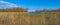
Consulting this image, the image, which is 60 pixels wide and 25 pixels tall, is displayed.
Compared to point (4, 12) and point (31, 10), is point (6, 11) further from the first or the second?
point (31, 10)

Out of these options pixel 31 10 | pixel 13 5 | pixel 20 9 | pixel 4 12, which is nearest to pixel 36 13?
pixel 31 10

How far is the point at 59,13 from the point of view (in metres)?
1.45

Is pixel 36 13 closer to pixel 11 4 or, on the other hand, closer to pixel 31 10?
pixel 31 10

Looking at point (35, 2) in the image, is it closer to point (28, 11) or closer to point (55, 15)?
point (28, 11)

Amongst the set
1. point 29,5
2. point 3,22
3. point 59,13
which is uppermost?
point 29,5

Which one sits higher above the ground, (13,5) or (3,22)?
(13,5)

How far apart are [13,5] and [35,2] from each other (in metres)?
0.32

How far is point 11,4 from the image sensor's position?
145cm

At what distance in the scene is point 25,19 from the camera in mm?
1454

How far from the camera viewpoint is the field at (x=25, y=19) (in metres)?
1.45

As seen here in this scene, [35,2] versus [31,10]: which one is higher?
[35,2]

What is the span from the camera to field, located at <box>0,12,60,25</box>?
57.2 inches

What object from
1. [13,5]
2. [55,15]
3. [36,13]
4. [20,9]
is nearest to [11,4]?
[13,5]

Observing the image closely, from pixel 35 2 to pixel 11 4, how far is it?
1.13 ft
